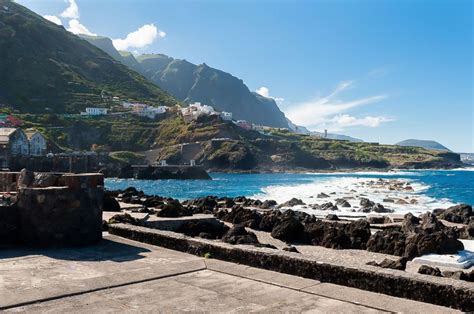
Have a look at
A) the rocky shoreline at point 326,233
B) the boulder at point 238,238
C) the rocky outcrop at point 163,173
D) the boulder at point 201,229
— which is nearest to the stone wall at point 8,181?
the rocky shoreline at point 326,233

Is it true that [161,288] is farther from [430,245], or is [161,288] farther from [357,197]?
[357,197]

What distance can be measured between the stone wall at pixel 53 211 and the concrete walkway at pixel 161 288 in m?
0.81

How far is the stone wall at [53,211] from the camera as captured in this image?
27.5 feet

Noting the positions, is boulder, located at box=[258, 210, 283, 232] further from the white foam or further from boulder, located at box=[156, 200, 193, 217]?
the white foam

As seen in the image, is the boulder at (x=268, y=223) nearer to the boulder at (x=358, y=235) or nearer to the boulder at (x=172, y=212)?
the boulder at (x=358, y=235)

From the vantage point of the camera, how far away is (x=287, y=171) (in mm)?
152000

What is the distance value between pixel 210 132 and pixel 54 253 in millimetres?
135350

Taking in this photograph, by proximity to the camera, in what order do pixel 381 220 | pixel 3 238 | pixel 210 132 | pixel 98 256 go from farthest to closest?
1. pixel 210 132
2. pixel 381 220
3. pixel 3 238
4. pixel 98 256

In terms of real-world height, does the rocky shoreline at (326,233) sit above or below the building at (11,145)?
below

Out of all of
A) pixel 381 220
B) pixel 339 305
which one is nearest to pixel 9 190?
pixel 339 305

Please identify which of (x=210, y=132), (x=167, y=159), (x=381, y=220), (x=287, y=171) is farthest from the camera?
(x=287, y=171)

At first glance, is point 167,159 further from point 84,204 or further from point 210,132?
point 84,204

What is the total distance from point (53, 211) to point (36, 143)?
340ft

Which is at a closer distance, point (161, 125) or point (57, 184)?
point (57, 184)
